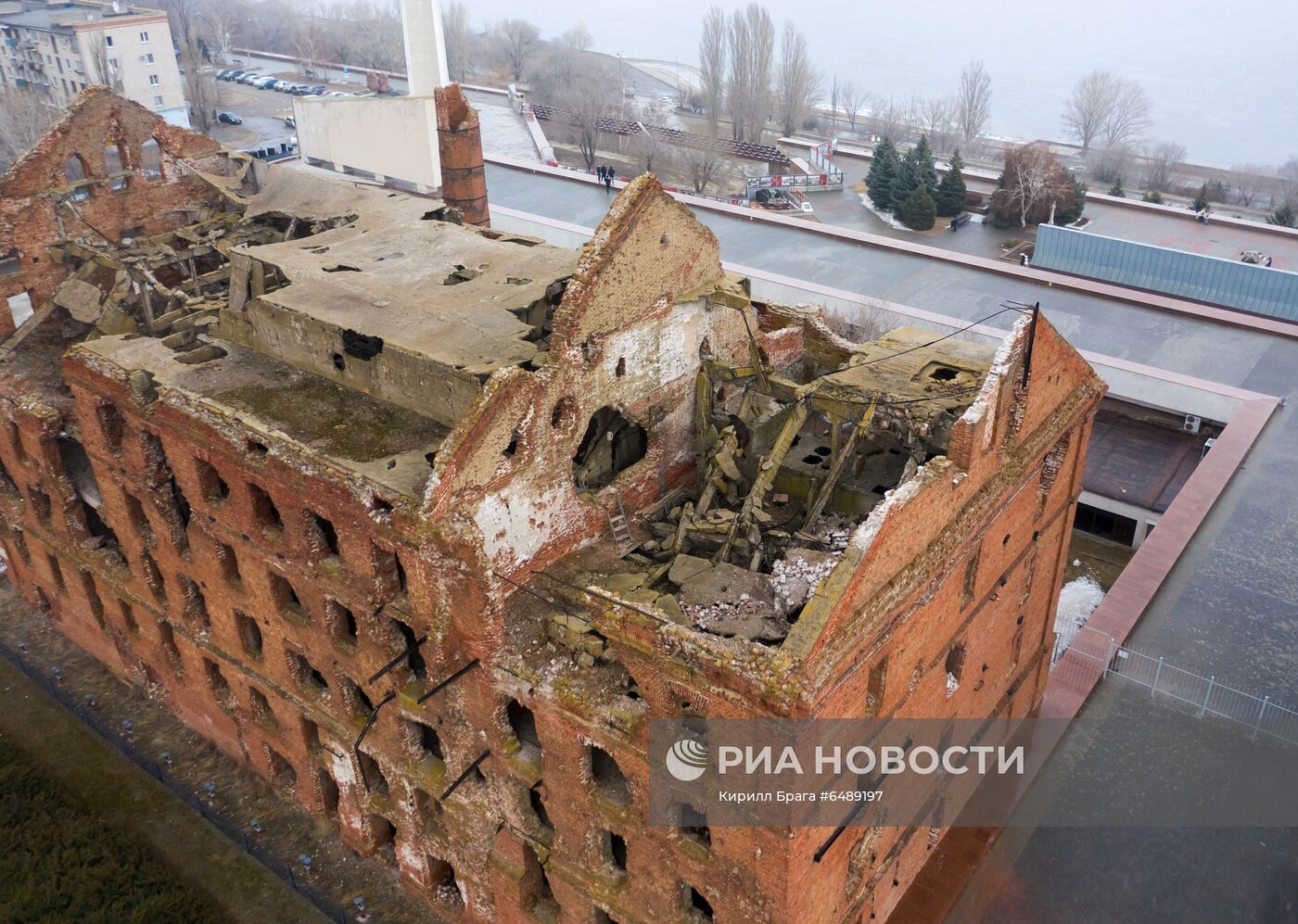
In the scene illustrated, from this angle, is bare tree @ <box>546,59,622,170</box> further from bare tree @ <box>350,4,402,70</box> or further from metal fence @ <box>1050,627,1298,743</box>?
metal fence @ <box>1050,627,1298,743</box>

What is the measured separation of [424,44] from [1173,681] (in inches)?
1651

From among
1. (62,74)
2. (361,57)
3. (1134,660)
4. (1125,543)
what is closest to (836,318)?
(1125,543)

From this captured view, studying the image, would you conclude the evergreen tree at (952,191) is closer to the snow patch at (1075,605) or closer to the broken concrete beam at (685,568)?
the snow patch at (1075,605)

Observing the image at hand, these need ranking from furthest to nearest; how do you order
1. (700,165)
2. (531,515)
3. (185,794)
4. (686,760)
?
1. (700,165)
2. (185,794)
3. (531,515)
4. (686,760)

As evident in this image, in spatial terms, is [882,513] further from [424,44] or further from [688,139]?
[688,139]

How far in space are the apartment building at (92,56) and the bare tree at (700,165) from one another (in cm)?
3928

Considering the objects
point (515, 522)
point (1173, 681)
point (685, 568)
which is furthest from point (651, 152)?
point (685, 568)

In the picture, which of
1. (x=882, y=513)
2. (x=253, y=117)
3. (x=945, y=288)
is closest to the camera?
(x=882, y=513)

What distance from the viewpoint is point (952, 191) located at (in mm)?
62375

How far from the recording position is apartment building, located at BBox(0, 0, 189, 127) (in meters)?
77.4

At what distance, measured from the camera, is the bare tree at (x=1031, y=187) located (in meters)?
59.4

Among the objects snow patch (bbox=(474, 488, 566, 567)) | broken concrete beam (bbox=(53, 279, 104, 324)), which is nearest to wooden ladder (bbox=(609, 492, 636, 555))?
snow patch (bbox=(474, 488, 566, 567))

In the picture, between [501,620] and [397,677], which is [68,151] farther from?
[501,620]

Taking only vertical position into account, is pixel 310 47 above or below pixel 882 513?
above
